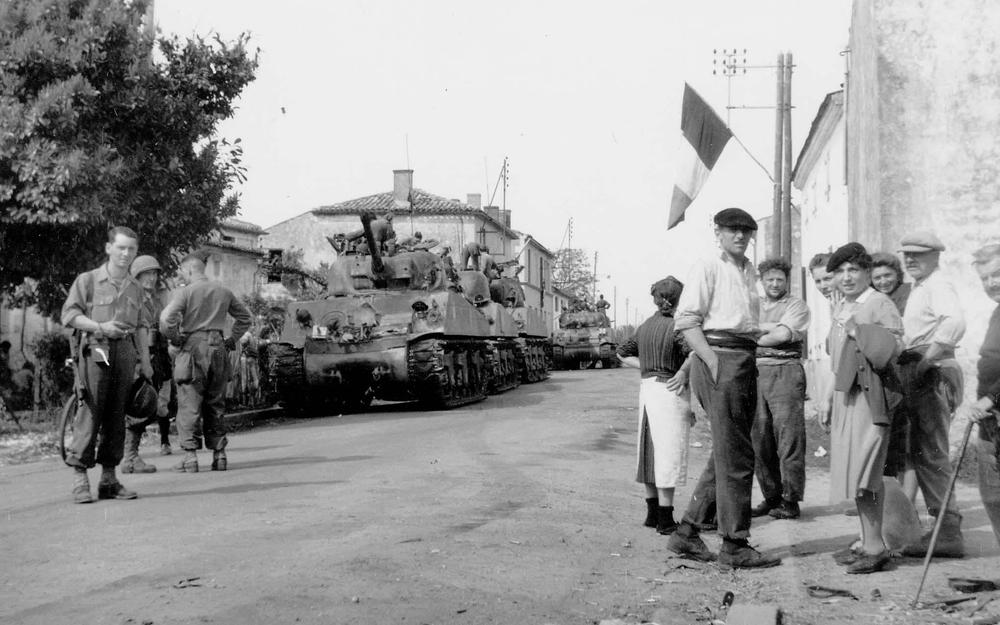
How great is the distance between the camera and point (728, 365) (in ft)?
19.0

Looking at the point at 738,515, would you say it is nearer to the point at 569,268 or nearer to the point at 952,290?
the point at 952,290

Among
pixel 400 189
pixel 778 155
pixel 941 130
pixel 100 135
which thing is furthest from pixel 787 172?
pixel 400 189

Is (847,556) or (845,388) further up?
(845,388)

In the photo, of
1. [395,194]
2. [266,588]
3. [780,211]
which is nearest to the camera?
[266,588]

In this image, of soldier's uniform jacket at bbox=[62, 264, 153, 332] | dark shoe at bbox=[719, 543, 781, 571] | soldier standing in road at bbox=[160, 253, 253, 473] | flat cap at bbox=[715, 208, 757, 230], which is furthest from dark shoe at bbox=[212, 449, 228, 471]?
flat cap at bbox=[715, 208, 757, 230]

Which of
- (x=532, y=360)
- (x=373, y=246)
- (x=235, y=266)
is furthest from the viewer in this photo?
(x=235, y=266)

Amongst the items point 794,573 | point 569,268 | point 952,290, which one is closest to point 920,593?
point 794,573

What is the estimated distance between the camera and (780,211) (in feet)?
75.5

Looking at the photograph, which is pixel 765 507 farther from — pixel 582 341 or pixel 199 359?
pixel 582 341

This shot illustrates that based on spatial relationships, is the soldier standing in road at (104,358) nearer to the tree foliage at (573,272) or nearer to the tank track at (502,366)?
the tank track at (502,366)

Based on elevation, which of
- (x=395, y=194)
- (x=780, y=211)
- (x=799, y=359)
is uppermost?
(x=395, y=194)

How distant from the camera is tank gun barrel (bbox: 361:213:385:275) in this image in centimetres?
1886

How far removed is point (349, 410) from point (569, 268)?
252ft

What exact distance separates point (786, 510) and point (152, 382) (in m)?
5.46
